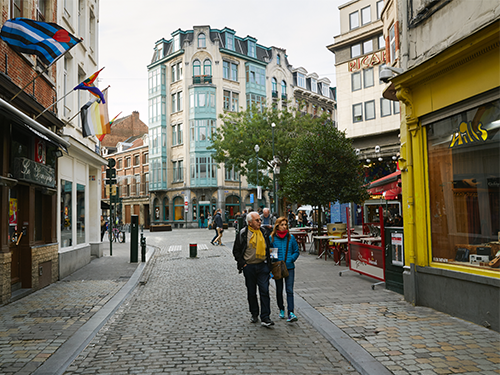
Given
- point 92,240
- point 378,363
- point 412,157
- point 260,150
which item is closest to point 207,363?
point 378,363

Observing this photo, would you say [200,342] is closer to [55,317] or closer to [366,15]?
[55,317]

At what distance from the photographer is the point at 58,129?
1190 centimetres

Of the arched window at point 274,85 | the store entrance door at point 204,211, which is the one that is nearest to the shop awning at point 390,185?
the store entrance door at point 204,211

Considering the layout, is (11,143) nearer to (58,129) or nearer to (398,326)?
(58,129)

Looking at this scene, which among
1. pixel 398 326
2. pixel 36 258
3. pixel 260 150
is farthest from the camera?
pixel 260 150

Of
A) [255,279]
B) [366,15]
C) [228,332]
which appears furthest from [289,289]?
[366,15]

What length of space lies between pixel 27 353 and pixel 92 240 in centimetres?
1256

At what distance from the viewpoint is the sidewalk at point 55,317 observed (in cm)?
524

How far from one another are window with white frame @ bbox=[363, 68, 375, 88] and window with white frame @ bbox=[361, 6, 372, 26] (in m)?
3.46

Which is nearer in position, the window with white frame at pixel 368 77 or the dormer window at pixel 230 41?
the window with white frame at pixel 368 77

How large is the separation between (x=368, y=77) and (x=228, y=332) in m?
29.1

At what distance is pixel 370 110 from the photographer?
3131cm

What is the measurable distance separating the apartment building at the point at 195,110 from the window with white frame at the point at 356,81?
13.6 m

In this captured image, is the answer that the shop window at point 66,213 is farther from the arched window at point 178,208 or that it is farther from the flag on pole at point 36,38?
the arched window at point 178,208
